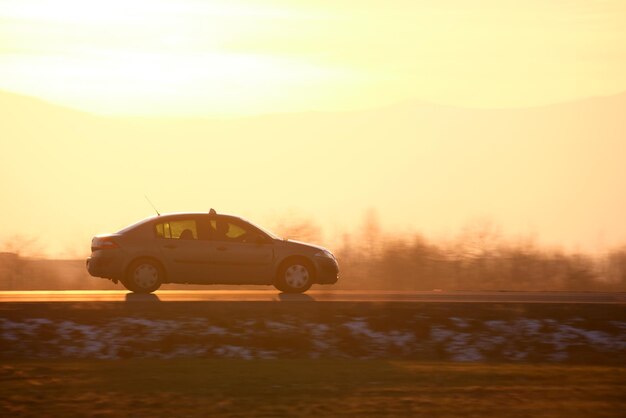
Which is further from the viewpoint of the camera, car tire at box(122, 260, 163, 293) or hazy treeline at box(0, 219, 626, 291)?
hazy treeline at box(0, 219, 626, 291)

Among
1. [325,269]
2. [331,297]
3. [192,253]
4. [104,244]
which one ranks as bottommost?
[331,297]

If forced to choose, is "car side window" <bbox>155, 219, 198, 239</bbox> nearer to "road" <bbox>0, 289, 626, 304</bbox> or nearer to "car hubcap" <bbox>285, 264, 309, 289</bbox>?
"road" <bbox>0, 289, 626, 304</bbox>

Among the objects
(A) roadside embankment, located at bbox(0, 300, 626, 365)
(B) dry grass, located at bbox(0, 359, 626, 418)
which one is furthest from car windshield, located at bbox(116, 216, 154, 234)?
(B) dry grass, located at bbox(0, 359, 626, 418)

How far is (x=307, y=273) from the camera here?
24.4 m

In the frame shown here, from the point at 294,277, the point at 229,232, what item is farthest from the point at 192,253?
the point at 294,277

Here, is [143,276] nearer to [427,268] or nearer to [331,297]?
[331,297]

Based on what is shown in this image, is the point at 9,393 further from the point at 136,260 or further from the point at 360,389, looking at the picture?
the point at 136,260

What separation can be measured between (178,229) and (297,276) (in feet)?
8.13

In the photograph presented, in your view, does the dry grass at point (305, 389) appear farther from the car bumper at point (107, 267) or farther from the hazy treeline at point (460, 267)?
the hazy treeline at point (460, 267)

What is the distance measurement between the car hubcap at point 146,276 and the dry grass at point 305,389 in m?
6.01

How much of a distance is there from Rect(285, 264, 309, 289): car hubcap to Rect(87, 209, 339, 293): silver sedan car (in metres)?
0.07

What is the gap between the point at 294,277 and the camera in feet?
79.9

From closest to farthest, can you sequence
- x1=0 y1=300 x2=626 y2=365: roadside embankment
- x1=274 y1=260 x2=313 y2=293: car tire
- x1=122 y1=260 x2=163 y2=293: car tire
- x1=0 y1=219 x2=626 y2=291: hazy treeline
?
1. x1=0 y1=300 x2=626 y2=365: roadside embankment
2. x1=122 y1=260 x2=163 y2=293: car tire
3. x1=274 y1=260 x2=313 y2=293: car tire
4. x1=0 y1=219 x2=626 y2=291: hazy treeline

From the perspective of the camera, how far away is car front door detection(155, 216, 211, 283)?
23.8m
